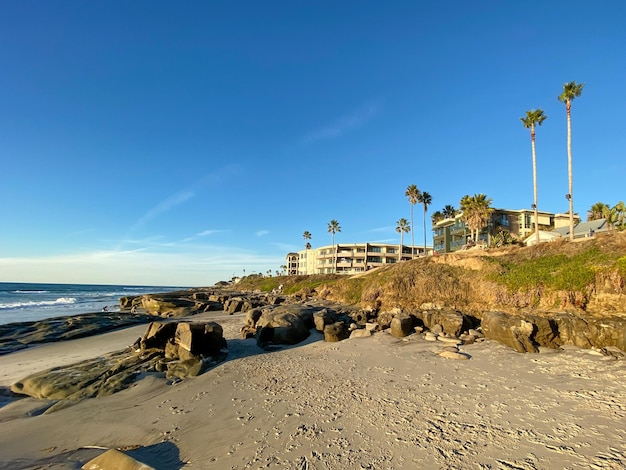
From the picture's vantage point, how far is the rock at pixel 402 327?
16.7 meters

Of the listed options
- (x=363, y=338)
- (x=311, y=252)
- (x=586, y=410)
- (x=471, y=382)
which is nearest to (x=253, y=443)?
(x=471, y=382)

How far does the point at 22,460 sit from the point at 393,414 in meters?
8.64

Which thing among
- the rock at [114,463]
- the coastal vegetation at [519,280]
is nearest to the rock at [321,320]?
the coastal vegetation at [519,280]

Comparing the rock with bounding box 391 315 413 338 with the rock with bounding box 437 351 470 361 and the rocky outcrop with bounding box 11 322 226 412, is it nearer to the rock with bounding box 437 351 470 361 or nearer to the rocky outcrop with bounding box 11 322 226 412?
the rock with bounding box 437 351 470 361

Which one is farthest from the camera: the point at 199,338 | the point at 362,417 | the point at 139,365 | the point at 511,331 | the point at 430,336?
the point at 430,336

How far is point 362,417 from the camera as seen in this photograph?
807cm

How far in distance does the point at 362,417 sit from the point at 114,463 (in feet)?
17.7

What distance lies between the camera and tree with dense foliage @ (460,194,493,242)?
51750 mm

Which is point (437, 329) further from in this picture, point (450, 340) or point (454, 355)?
point (454, 355)

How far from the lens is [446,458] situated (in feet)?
20.3

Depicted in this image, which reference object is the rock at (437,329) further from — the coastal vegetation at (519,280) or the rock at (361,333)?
the coastal vegetation at (519,280)

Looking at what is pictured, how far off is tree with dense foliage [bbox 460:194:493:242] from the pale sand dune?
4282 centimetres

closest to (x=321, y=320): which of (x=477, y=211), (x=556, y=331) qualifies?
(x=556, y=331)

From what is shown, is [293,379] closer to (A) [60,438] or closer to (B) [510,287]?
(A) [60,438]
